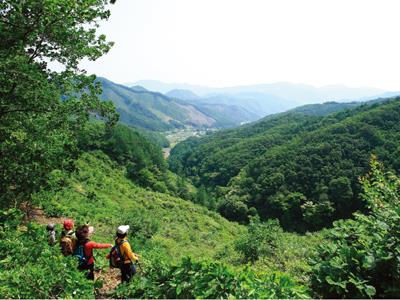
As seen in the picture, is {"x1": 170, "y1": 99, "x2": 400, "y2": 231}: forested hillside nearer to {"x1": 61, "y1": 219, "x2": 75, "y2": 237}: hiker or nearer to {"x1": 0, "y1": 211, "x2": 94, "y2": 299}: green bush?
{"x1": 61, "y1": 219, "x2": 75, "y2": 237}: hiker

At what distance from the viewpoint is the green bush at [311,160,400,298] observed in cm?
544

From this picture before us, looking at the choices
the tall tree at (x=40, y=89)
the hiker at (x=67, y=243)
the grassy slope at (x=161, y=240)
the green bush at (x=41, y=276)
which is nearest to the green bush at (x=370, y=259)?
the grassy slope at (x=161, y=240)

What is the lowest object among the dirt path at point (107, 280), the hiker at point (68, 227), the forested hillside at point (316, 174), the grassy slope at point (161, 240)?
the forested hillside at point (316, 174)

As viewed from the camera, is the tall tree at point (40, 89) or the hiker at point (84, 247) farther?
the tall tree at point (40, 89)

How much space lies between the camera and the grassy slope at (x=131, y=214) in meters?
17.8

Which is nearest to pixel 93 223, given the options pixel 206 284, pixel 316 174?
pixel 206 284

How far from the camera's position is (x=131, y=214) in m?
21.7

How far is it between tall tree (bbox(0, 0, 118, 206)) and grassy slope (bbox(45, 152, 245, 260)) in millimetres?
2409

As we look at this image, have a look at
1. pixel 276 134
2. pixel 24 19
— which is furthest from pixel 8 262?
pixel 276 134

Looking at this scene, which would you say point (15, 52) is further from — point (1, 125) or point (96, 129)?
point (96, 129)

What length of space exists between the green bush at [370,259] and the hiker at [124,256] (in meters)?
3.94

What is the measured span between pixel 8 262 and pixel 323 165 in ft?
259

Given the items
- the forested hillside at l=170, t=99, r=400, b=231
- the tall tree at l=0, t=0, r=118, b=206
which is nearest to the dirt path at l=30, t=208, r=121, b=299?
the tall tree at l=0, t=0, r=118, b=206

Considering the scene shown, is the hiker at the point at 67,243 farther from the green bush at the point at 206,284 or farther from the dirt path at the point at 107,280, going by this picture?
the green bush at the point at 206,284
